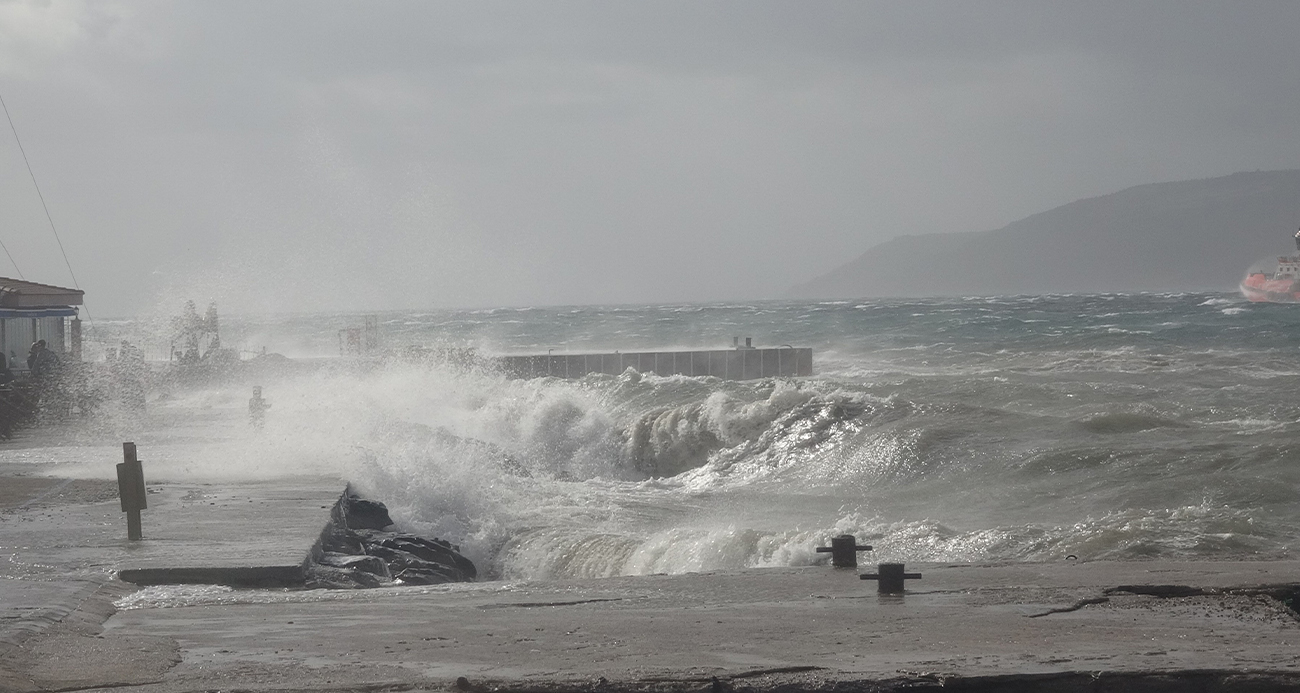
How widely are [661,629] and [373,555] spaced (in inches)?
163

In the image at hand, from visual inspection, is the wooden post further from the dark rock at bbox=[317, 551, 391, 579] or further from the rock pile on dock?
the dark rock at bbox=[317, 551, 391, 579]

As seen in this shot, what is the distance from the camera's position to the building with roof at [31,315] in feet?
81.8

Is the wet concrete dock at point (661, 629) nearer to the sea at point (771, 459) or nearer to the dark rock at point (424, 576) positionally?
the dark rock at point (424, 576)

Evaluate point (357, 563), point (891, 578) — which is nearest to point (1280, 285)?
point (357, 563)

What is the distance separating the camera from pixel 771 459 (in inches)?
762

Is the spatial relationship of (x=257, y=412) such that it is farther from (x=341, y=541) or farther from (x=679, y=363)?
(x=679, y=363)

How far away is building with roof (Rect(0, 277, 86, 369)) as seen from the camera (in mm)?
24938


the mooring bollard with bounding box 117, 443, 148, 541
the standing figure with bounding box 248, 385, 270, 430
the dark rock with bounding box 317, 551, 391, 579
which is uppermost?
the mooring bollard with bounding box 117, 443, 148, 541

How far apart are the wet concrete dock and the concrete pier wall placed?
80.8 feet

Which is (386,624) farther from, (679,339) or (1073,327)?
(679,339)

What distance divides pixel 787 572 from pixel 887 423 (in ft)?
39.6

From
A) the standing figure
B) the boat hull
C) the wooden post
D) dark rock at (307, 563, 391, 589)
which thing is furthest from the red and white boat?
dark rock at (307, 563, 391, 589)

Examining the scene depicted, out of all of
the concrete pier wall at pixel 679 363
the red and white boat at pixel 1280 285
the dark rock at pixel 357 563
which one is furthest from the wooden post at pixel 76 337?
the red and white boat at pixel 1280 285

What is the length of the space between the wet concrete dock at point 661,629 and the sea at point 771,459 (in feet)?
7.75
